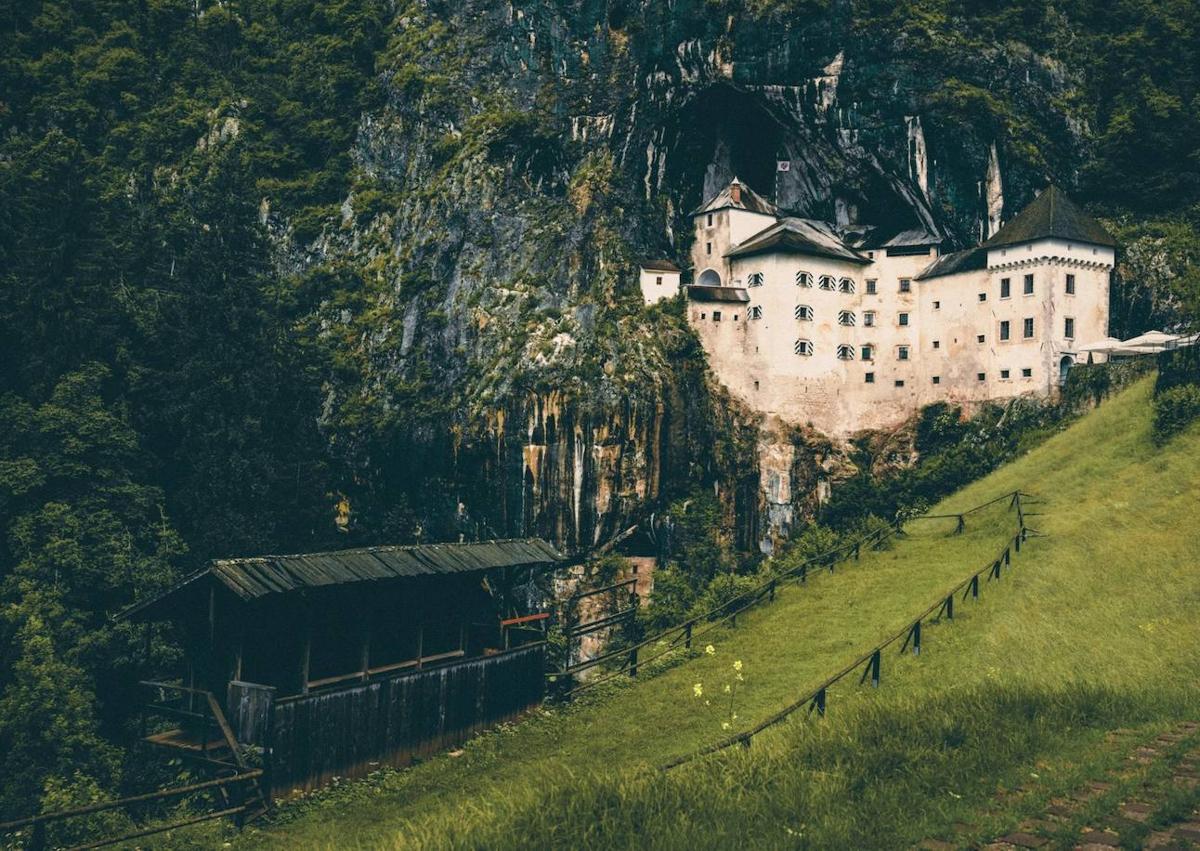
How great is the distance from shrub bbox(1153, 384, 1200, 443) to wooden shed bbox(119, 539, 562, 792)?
24.8m

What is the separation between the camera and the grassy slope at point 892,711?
16.7 m

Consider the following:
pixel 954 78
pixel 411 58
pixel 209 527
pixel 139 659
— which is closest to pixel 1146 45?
pixel 954 78

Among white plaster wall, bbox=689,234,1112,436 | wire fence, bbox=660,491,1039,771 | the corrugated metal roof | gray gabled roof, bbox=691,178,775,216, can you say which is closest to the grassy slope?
wire fence, bbox=660,491,1039,771

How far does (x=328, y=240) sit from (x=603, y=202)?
21407 millimetres

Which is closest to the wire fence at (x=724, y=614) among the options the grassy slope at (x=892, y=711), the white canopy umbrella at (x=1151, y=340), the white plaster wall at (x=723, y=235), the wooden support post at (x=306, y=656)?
the grassy slope at (x=892, y=711)

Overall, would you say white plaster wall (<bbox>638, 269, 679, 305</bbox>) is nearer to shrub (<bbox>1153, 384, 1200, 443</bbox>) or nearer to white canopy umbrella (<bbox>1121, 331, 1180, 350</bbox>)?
white canopy umbrella (<bbox>1121, 331, 1180, 350</bbox>)

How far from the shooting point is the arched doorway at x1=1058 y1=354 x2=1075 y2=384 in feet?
210

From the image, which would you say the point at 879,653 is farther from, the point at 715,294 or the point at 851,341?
the point at 715,294

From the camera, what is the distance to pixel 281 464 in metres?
60.6

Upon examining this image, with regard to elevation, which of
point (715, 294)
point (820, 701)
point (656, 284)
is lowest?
point (820, 701)

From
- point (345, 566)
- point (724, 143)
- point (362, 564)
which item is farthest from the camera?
point (724, 143)

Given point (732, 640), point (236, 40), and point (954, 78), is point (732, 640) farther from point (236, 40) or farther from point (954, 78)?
point (236, 40)

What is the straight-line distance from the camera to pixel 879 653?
993 inches

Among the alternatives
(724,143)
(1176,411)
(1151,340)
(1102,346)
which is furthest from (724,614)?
(724,143)
